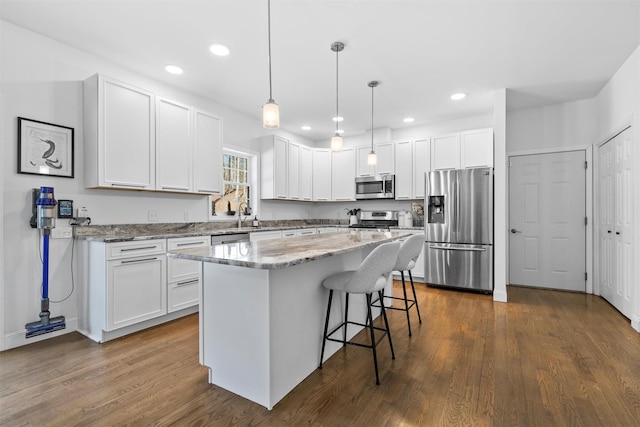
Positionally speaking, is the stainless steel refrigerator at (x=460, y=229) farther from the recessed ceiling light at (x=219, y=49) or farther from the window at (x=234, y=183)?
the recessed ceiling light at (x=219, y=49)

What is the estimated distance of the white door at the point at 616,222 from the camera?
3230 mm

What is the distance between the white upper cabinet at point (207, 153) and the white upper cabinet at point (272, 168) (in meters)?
1.10

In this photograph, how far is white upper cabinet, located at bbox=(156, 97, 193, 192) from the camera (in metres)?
3.35

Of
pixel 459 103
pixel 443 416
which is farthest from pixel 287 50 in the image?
pixel 443 416

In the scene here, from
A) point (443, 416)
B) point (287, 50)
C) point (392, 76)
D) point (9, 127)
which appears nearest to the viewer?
→ point (443, 416)

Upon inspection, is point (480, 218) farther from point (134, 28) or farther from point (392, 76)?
point (134, 28)

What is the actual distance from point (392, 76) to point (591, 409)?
332cm

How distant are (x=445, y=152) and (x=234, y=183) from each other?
3.35 metres

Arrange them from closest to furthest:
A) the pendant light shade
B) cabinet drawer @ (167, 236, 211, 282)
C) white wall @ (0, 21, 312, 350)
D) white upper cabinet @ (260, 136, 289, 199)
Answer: the pendant light shade, white wall @ (0, 21, 312, 350), cabinet drawer @ (167, 236, 211, 282), white upper cabinet @ (260, 136, 289, 199)

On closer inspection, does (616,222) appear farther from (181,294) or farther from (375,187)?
(181,294)

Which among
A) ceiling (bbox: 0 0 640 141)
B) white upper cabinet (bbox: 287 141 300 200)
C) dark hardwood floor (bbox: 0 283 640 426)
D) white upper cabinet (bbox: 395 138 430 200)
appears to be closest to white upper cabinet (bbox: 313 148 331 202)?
white upper cabinet (bbox: 287 141 300 200)

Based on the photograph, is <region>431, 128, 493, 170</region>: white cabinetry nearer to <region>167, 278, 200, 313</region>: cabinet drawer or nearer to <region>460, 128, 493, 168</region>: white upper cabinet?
<region>460, 128, 493, 168</region>: white upper cabinet

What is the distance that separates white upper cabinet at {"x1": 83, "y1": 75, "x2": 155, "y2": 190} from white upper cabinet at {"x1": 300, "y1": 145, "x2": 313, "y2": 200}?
2.83 meters

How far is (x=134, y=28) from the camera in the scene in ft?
8.67
